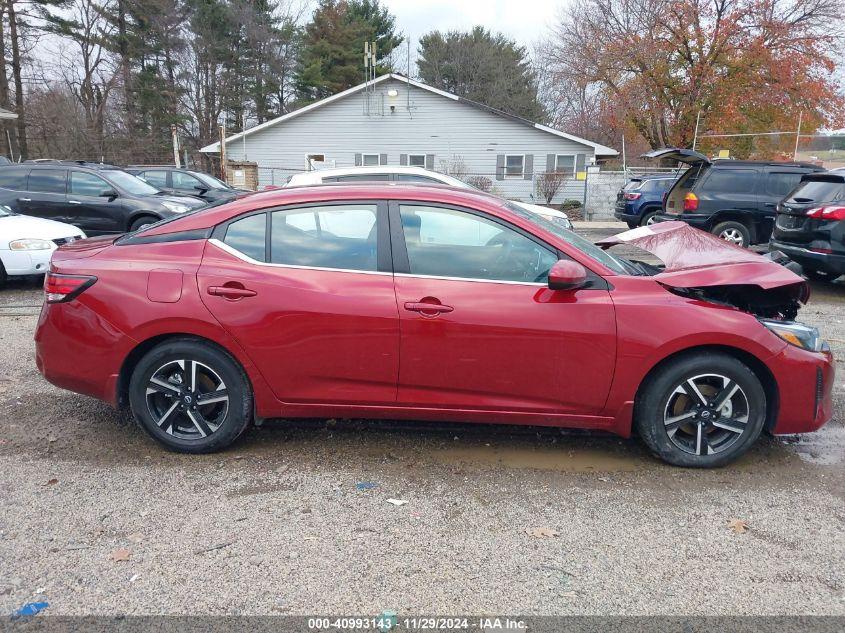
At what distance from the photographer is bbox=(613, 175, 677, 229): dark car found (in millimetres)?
16875

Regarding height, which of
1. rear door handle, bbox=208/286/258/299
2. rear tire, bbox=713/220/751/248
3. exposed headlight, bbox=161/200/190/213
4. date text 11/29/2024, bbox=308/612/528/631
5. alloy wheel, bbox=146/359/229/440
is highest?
exposed headlight, bbox=161/200/190/213

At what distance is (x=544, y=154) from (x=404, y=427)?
25.6 metres

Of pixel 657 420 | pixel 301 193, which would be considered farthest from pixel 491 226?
pixel 657 420

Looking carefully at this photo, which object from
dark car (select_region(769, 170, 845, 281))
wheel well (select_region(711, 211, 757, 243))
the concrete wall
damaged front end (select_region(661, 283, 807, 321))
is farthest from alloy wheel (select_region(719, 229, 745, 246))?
the concrete wall

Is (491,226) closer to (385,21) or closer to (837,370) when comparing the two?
(837,370)

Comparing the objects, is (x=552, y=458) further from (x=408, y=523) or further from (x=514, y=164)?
(x=514, y=164)

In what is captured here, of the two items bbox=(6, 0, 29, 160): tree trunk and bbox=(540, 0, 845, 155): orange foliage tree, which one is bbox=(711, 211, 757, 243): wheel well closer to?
bbox=(540, 0, 845, 155): orange foliage tree

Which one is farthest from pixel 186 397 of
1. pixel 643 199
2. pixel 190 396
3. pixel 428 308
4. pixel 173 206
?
pixel 643 199

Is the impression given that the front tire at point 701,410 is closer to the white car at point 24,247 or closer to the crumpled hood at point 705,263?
the crumpled hood at point 705,263

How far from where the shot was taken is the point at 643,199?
55.5ft

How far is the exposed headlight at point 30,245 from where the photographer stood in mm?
8203

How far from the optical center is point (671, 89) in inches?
1164

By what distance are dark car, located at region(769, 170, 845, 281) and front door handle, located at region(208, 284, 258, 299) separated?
768cm

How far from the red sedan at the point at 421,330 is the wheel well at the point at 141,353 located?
0.5 inches
